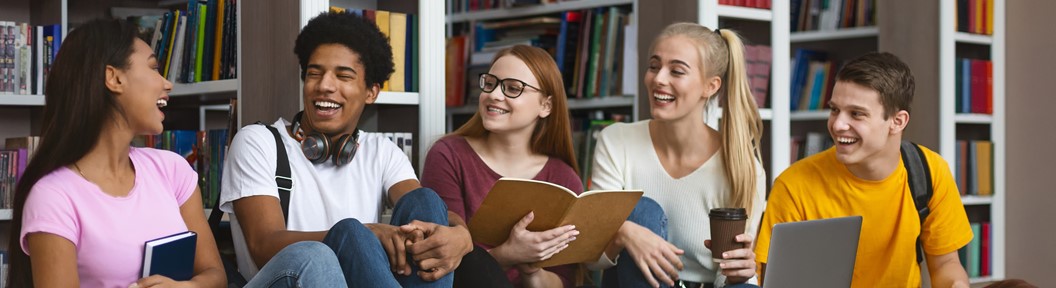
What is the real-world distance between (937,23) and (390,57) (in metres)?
2.49

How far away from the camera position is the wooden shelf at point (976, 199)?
4457 mm

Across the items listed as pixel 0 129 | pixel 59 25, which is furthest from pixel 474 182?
pixel 0 129

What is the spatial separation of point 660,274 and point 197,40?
1.48m

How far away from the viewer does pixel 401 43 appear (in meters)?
2.89

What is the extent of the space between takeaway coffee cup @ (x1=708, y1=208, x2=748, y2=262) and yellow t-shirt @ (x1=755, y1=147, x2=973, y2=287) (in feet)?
1.11

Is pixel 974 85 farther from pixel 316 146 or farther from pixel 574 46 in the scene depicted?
pixel 316 146

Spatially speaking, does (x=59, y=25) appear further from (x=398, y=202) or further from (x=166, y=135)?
(x=398, y=202)

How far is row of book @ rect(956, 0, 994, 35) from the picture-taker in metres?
4.32

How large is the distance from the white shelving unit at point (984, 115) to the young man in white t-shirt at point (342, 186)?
98.3 inches

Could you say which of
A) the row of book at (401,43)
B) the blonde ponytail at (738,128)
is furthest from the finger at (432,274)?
the blonde ponytail at (738,128)

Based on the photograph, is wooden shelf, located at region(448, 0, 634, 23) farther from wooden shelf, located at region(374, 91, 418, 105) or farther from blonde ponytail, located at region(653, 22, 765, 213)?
wooden shelf, located at region(374, 91, 418, 105)

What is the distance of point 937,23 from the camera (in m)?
4.24

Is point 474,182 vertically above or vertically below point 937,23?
below

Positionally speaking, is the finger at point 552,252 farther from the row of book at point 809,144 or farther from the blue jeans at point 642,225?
the row of book at point 809,144
